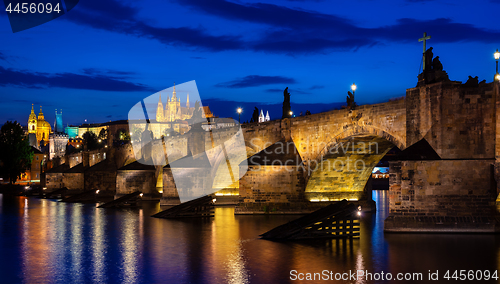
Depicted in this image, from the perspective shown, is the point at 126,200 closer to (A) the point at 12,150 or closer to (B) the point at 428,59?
(B) the point at 428,59

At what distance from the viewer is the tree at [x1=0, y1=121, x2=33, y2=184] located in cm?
6247

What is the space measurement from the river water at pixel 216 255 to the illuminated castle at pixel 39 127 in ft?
521

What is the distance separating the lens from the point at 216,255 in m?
17.0

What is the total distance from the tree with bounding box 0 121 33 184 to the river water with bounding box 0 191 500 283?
42.2 meters

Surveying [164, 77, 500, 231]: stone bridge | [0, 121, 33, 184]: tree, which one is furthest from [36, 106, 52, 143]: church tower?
[164, 77, 500, 231]: stone bridge

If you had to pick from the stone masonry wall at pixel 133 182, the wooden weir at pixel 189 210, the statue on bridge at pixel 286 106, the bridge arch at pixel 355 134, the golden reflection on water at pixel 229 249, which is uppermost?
the statue on bridge at pixel 286 106

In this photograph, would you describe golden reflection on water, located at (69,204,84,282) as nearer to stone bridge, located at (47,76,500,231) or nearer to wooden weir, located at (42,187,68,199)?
stone bridge, located at (47,76,500,231)

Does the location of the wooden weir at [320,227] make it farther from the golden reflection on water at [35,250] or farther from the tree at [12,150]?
the tree at [12,150]

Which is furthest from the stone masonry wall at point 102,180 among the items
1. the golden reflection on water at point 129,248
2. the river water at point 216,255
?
the river water at point 216,255

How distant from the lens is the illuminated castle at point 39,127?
559ft

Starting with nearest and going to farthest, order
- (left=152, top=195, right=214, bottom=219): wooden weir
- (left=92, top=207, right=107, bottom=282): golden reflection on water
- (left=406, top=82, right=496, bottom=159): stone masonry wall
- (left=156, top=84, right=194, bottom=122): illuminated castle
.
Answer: (left=92, top=207, right=107, bottom=282): golden reflection on water < (left=406, top=82, right=496, bottom=159): stone masonry wall < (left=152, top=195, right=214, bottom=219): wooden weir < (left=156, top=84, right=194, bottom=122): illuminated castle

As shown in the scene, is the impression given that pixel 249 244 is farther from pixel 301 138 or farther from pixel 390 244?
pixel 301 138

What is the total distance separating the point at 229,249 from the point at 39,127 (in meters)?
172

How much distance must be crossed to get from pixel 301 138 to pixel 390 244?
41.4 ft
